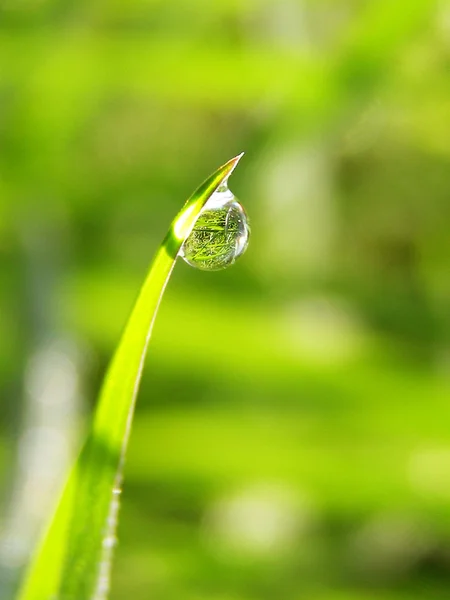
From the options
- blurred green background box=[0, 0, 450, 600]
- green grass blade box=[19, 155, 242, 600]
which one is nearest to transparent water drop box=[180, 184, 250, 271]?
green grass blade box=[19, 155, 242, 600]

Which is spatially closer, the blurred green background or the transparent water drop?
the transparent water drop

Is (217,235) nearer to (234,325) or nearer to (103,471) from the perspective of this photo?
(103,471)

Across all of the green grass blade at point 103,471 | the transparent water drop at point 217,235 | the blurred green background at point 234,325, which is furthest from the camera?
the blurred green background at point 234,325

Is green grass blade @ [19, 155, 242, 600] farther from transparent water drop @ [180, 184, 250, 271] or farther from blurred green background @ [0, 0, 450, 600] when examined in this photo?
blurred green background @ [0, 0, 450, 600]

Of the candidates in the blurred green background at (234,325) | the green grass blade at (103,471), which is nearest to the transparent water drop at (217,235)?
the green grass blade at (103,471)

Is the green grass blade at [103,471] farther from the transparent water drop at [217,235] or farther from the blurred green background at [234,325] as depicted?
the blurred green background at [234,325]

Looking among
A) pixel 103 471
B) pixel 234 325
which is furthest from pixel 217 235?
pixel 234 325

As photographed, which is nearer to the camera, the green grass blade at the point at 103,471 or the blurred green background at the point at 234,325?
the green grass blade at the point at 103,471
